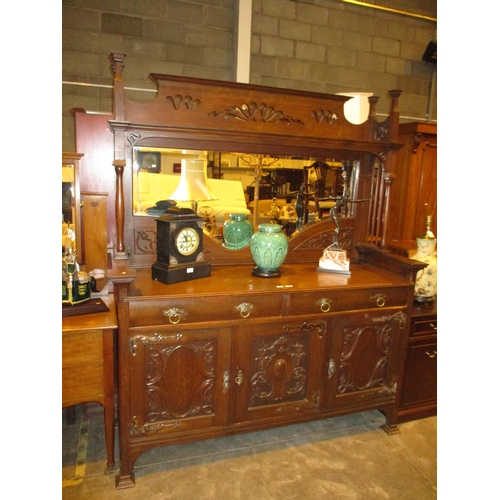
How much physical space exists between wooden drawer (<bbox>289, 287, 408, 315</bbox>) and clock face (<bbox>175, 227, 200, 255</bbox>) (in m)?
0.52

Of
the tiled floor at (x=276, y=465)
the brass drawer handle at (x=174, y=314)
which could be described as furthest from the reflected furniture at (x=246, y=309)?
the tiled floor at (x=276, y=465)

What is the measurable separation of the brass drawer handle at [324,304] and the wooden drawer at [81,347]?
3.23ft

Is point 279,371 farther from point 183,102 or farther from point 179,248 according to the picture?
point 183,102

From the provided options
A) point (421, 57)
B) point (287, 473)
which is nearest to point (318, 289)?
point (287, 473)

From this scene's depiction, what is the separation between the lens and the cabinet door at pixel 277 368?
179cm

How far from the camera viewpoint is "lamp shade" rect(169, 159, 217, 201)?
1997 mm

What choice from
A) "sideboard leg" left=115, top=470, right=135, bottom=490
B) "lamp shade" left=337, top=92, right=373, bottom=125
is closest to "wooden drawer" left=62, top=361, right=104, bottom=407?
"sideboard leg" left=115, top=470, right=135, bottom=490

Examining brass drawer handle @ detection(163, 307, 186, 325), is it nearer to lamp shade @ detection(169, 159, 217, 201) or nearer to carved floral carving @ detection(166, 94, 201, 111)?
lamp shade @ detection(169, 159, 217, 201)

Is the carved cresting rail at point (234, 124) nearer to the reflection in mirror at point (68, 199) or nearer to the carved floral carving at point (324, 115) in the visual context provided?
the carved floral carving at point (324, 115)

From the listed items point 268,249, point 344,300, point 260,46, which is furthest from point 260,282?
point 260,46
